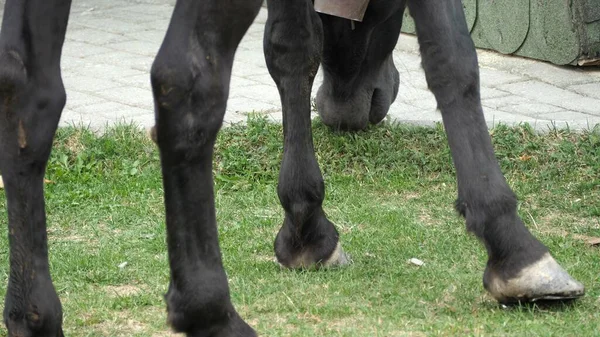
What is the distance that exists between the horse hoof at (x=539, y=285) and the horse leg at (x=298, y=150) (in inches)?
34.7

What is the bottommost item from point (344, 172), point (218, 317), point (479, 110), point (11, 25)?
point (344, 172)

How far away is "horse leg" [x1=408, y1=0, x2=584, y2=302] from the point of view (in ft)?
10.9

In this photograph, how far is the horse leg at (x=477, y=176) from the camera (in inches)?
131

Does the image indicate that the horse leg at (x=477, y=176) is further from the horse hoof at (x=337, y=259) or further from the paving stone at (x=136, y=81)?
the paving stone at (x=136, y=81)

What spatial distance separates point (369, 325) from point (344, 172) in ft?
7.28

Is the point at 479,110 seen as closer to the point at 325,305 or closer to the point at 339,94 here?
the point at 325,305

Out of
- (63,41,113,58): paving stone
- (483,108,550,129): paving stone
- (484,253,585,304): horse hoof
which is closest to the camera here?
(484,253,585,304): horse hoof

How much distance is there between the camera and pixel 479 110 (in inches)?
136

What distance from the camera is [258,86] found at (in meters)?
7.34

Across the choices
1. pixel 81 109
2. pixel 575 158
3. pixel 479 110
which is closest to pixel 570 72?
pixel 575 158

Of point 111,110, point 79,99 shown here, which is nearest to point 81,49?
point 79,99

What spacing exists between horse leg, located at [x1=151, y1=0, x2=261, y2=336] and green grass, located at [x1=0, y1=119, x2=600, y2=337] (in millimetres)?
528

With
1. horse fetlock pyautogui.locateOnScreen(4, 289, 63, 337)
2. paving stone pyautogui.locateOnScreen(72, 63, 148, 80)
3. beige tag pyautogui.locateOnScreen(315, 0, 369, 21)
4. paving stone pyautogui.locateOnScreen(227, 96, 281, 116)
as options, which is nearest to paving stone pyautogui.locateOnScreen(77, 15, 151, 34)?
paving stone pyautogui.locateOnScreen(72, 63, 148, 80)

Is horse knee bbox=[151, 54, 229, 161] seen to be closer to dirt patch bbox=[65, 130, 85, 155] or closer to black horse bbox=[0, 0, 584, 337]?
black horse bbox=[0, 0, 584, 337]
